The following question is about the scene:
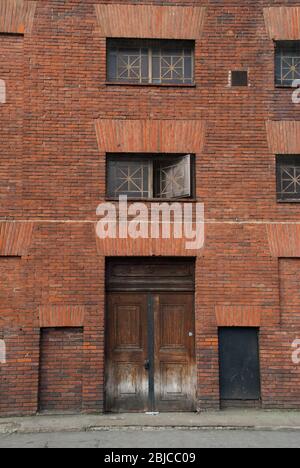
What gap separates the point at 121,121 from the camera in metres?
10.4

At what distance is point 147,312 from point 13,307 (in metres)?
2.46

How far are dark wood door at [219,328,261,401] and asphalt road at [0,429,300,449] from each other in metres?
1.23

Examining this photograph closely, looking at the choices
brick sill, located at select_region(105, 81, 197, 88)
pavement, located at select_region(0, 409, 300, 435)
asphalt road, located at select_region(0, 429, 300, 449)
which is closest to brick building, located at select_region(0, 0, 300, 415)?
brick sill, located at select_region(105, 81, 197, 88)

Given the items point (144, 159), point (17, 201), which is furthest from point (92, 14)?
point (17, 201)

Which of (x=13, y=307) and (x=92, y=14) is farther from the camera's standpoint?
(x=92, y=14)

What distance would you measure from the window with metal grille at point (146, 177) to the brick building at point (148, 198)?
3 cm

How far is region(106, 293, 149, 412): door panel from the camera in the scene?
10047mm

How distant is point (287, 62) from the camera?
1092 cm

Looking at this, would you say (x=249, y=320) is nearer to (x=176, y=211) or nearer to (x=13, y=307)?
(x=176, y=211)

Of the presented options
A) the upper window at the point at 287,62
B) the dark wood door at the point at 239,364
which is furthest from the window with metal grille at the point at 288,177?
the dark wood door at the point at 239,364

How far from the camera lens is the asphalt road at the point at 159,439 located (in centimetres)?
803

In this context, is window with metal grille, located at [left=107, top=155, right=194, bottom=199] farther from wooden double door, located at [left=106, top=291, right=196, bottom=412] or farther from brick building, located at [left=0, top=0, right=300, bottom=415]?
wooden double door, located at [left=106, top=291, right=196, bottom=412]

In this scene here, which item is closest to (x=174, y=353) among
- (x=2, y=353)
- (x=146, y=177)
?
(x=2, y=353)

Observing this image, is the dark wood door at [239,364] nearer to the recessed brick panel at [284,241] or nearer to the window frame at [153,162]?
the recessed brick panel at [284,241]
